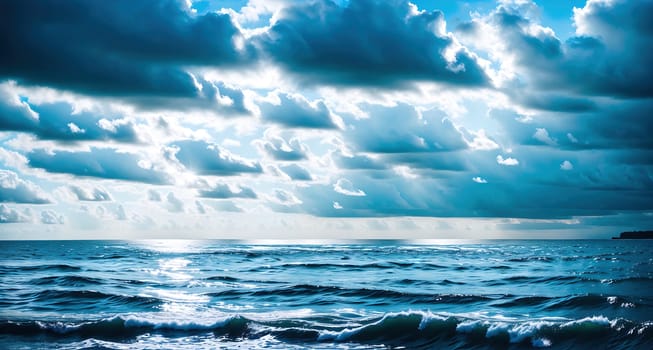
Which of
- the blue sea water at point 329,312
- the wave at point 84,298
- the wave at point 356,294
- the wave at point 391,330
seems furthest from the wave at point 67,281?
the wave at point 391,330

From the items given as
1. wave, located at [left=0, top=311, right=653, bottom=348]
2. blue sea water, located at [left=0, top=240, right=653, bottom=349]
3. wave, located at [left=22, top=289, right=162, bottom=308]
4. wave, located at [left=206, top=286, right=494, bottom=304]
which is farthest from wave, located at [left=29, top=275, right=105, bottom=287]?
wave, located at [left=0, top=311, right=653, bottom=348]

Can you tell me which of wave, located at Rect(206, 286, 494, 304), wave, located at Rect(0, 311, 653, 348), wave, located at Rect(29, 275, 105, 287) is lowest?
wave, located at Rect(206, 286, 494, 304)

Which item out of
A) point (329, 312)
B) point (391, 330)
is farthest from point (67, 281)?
point (391, 330)

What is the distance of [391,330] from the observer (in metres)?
19.6

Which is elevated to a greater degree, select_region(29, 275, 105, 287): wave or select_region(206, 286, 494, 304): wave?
select_region(29, 275, 105, 287): wave

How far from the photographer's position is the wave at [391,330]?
17625 mm

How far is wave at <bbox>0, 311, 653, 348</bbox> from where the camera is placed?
17.6 metres

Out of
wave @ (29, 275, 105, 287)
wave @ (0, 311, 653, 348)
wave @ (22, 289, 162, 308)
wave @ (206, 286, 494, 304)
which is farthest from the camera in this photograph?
wave @ (29, 275, 105, 287)

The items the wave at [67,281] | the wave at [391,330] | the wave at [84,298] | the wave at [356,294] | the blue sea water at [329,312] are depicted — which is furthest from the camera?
the wave at [67,281]

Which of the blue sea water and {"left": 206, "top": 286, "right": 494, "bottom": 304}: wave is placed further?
{"left": 206, "top": 286, "right": 494, "bottom": 304}: wave

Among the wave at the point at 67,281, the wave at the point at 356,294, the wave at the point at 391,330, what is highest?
the wave at the point at 67,281

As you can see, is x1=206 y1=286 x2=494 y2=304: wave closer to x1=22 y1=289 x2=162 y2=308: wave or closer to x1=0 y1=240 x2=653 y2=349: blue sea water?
x1=0 y1=240 x2=653 y2=349: blue sea water

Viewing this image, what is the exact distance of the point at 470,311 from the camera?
A: 80.5 feet

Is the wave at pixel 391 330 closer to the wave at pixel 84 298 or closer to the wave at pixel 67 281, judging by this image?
the wave at pixel 84 298
